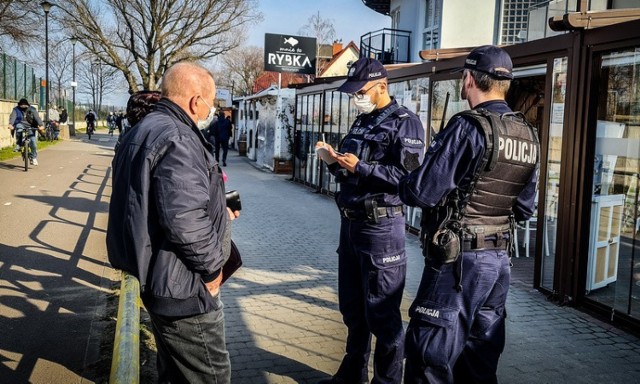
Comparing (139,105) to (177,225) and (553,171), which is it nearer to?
(177,225)

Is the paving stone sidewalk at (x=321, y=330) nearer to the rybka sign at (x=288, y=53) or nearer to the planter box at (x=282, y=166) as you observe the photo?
the planter box at (x=282, y=166)

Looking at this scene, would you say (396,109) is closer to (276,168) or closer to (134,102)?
(134,102)

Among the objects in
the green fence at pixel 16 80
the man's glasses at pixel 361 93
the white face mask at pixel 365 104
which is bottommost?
the white face mask at pixel 365 104

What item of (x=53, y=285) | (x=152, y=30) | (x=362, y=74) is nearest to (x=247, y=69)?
(x=152, y=30)

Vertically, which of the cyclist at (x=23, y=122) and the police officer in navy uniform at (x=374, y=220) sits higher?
the cyclist at (x=23, y=122)

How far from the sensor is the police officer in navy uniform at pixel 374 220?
3.66m

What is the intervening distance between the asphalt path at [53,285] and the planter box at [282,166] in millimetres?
7710

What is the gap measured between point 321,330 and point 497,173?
2.63 metres

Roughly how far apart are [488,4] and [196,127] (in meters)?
19.5

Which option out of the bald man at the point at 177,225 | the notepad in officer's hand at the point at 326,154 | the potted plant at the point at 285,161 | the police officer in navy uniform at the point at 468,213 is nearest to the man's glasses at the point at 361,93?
the notepad in officer's hand at the point at 326,154

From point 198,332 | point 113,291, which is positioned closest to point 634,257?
point 198,332

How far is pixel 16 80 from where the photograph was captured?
28.8 m

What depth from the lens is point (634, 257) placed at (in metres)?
5.50

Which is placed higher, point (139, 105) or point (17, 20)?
point (17, 20)
